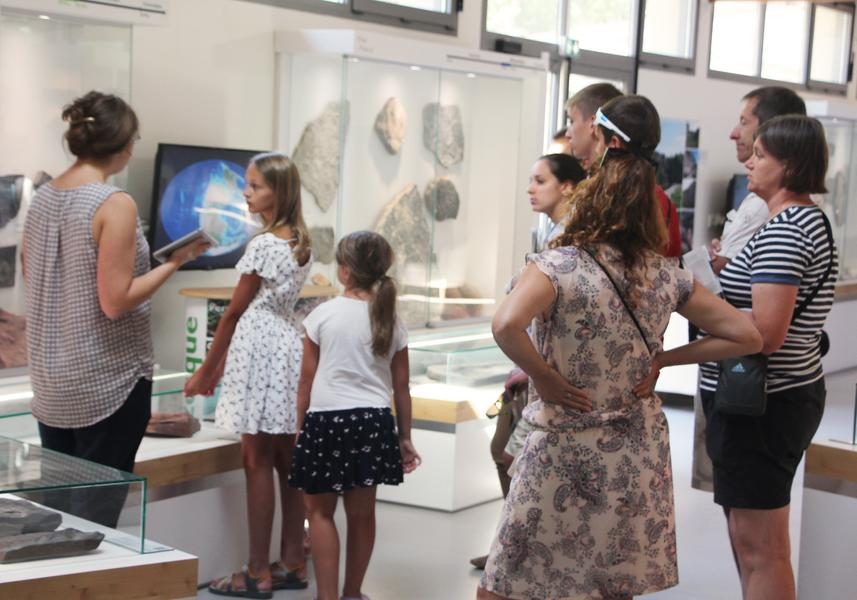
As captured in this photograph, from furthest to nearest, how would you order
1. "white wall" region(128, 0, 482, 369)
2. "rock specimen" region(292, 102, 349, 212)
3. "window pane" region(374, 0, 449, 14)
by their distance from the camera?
"window pane" region(374, 0, 449, 14)
"rock specimen" region(292, 102, 349, 212)
"white wall" region(128, 0, 482, 369)

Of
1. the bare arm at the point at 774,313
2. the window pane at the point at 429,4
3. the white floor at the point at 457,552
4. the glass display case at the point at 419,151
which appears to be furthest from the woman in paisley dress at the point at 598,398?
the window pane at the point at 429,4

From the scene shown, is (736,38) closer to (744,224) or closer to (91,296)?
(744,224)

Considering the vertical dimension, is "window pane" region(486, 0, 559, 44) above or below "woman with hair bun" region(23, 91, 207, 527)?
above

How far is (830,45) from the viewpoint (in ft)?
48.3

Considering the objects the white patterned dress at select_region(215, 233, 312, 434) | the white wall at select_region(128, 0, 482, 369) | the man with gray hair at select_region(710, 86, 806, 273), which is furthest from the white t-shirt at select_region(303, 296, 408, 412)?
the white wall at select_region(128, 0, 482, 369)

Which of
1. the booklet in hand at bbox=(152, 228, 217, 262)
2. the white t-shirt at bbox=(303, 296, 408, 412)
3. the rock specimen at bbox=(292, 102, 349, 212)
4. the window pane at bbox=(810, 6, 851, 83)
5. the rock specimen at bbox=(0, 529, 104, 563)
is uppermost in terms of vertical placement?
the window pane at bbox=(810, 6, 851, 83)

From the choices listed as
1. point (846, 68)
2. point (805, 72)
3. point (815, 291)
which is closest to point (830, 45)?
point (846, 68)

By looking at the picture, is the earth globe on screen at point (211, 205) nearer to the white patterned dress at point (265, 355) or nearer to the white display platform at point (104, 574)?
the white patterned dress at point (265, 355)

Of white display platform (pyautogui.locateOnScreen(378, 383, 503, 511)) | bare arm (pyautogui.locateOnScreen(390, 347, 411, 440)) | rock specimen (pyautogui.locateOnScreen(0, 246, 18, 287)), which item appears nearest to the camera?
bare arm (pyautogui.locateOnScreen(390, 347, 411, 440))

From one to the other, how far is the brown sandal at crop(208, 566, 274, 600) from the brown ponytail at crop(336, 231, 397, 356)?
1.03m

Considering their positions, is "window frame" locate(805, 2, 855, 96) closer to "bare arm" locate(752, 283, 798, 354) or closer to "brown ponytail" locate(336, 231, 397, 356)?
"brown ponytail" locate(336, 231, 397, 356)

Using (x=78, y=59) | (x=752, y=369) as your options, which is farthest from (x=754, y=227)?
(x=78, y=59)

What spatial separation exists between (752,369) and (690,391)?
6.17 m

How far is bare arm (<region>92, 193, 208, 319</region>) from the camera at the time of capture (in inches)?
140
